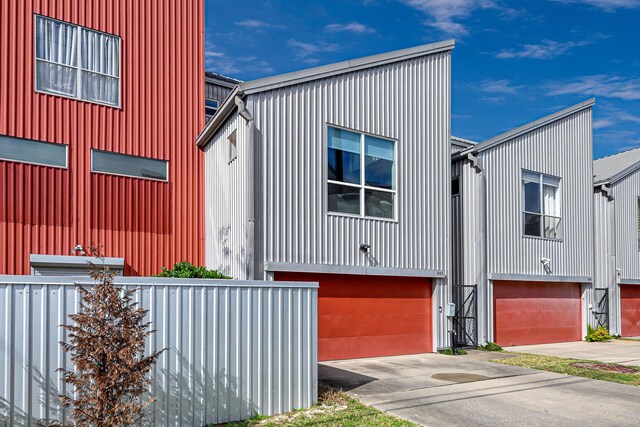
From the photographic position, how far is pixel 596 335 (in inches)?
690

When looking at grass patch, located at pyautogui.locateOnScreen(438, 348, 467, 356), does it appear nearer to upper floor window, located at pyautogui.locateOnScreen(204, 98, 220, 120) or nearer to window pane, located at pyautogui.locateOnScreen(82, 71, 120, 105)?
window pane, located at pyautogui.locateOnScreen(82, 71, 120, 105)

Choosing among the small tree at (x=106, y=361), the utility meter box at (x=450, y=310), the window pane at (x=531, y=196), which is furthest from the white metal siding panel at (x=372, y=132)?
the small tree at (x=106, y=361)

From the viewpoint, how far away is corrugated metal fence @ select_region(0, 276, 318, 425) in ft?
18.0

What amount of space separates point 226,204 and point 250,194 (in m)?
1.70

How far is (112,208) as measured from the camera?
39.8 feet

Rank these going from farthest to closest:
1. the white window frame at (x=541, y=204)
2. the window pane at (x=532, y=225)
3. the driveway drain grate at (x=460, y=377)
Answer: the window pane at (x=532, y=225) → the white window frame at (x=541, y=204) → the driveway drain grate at (x=460, y=377)

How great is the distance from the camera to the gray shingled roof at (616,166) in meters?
19.7

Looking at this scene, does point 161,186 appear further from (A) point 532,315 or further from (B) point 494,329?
(A) point 532,315

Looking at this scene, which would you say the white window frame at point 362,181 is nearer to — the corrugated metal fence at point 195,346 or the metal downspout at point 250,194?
the metal downspout at point 250,194

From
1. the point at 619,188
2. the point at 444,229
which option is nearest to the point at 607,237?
the point at 619,188

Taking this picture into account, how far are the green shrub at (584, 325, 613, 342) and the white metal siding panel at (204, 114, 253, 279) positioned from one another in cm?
1232

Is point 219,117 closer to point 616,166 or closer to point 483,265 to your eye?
point 483,265

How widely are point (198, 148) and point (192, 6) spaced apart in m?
3.66

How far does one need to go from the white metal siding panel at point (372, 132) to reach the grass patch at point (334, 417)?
13.0 ft
